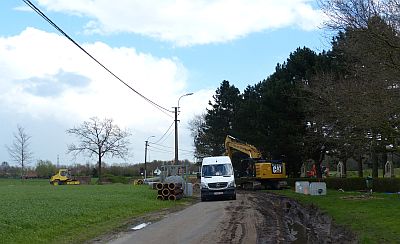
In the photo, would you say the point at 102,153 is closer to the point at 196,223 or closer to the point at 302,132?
the point at 302,132

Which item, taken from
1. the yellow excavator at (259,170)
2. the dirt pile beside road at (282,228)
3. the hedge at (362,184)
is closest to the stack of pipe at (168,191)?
the dirt pile beside road at (282,228)

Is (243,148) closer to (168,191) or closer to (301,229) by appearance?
(168,191)

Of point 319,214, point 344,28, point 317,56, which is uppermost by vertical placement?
point 317,56

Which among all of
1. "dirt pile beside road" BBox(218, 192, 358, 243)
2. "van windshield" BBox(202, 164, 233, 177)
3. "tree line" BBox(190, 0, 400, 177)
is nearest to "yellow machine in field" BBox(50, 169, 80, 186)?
"tree line" BBox(190, 0, 400, 177)

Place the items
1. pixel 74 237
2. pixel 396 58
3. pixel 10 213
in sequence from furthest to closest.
Answer: pixel 10 213
pixel 396 58
pixel 74 237

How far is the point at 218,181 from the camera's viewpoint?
3381 centimetres

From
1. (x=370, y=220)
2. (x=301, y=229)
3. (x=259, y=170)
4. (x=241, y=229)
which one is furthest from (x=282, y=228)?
(x=259, y=170)

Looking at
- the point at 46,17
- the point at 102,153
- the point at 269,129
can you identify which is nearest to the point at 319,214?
the point at 46,17

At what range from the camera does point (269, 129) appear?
55.7 m

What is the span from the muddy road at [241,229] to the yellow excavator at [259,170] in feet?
70.9

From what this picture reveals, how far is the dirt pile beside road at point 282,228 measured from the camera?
15734 mm

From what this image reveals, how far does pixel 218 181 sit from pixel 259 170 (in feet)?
48.9

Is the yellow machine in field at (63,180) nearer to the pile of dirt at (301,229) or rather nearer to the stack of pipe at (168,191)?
the stack of pipe at (168,191)

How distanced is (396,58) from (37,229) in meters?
14.8
